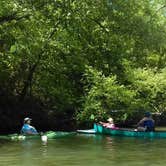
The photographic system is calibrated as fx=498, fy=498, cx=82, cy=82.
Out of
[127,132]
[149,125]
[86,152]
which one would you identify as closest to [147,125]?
[149,125]

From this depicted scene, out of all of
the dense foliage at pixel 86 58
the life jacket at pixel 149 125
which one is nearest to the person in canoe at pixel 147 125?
the life jacket at pixel 149 125

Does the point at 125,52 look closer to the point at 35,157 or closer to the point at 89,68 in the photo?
the point at 89,68

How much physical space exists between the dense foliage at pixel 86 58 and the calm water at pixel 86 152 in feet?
14.2

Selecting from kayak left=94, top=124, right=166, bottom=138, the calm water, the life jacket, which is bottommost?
the calm water

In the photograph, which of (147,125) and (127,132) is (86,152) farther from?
(147,125)

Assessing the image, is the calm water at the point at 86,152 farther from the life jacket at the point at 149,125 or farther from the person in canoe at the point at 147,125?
the life jacket at the point at 149,125

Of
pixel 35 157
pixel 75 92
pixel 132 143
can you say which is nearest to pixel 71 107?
pixel 75 92

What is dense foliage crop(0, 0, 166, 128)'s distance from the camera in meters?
25.6

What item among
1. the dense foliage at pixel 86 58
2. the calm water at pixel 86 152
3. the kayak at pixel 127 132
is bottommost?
the calm water at pixel 86 152

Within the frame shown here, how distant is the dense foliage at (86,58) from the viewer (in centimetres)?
2562

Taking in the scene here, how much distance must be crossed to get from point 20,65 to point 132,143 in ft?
35.3

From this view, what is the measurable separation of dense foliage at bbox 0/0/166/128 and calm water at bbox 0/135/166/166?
14.2 feet

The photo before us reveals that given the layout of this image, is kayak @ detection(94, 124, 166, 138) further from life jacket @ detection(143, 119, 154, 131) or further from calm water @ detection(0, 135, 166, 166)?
life jacket @ detection(143, 119, 154, 131)

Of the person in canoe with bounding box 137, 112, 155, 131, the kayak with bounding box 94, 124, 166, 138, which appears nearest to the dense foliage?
the kayak with bounding box 94, 124, 166, 138
